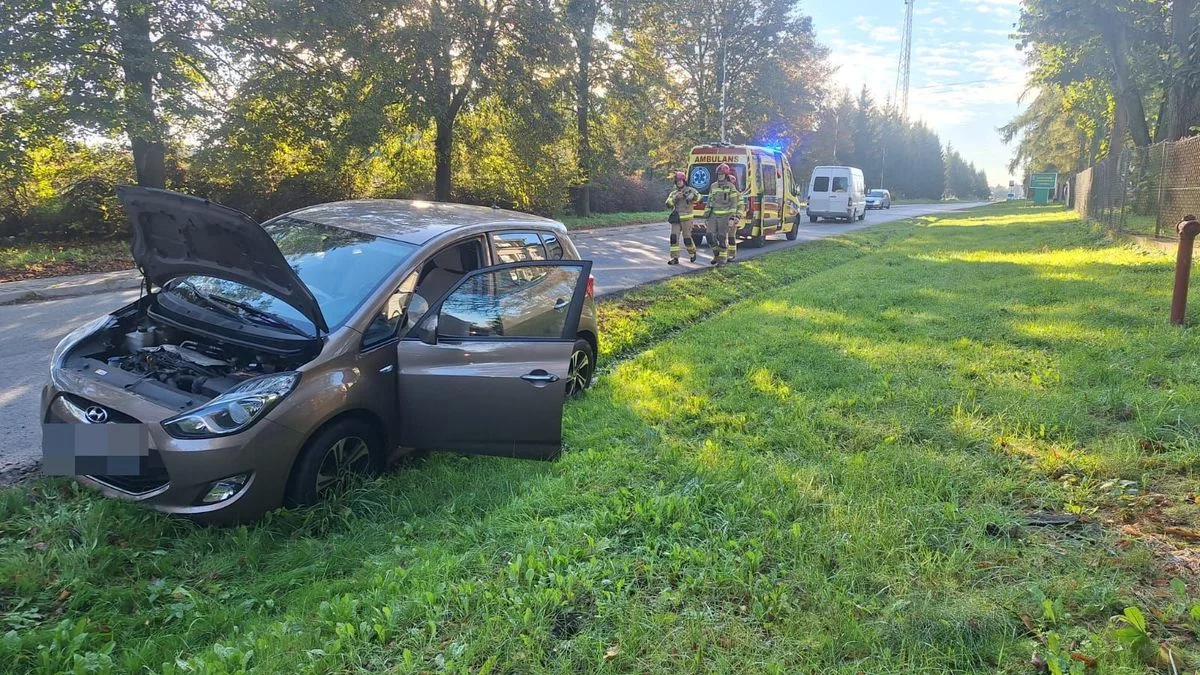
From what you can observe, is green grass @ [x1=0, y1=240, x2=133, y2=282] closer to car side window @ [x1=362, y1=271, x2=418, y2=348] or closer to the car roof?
the car roof

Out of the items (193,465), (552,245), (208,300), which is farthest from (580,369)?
(193,465)

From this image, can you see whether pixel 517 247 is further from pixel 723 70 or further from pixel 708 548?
pixel 723 70

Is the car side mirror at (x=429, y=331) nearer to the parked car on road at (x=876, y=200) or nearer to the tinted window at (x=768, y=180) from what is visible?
the tinted window at (x=768, y=180)

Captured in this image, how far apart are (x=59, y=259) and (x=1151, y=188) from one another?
21.1 metres

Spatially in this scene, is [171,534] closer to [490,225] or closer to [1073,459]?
[490,225]

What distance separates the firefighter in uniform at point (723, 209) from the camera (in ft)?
43.1

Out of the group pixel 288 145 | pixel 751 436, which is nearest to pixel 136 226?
pixel 751 436

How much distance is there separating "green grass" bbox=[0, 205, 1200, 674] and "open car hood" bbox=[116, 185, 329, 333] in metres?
1.16

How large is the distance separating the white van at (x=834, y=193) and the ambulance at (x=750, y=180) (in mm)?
9316

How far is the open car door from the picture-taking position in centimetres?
375

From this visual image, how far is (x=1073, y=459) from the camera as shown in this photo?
3.61 metres

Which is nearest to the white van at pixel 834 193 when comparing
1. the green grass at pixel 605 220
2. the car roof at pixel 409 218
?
the green grass at pixel 605 220

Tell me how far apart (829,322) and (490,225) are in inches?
169

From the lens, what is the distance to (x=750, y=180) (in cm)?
1673
